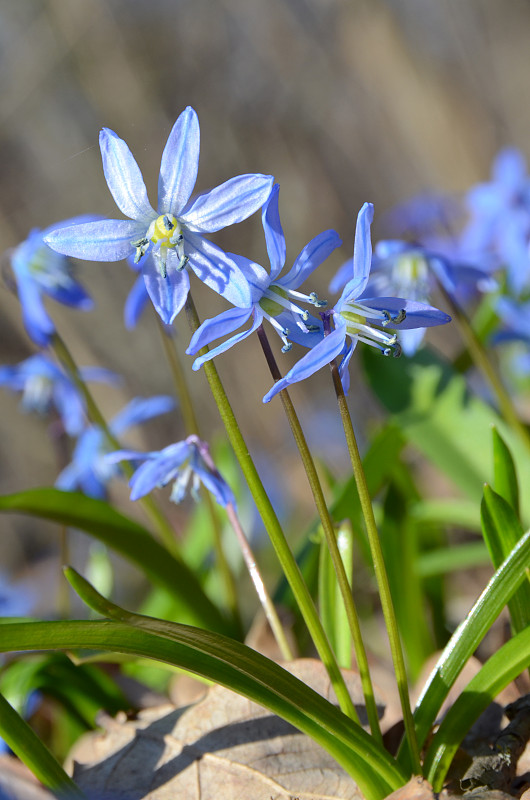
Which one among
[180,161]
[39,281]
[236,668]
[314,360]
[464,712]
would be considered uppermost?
[39,281]

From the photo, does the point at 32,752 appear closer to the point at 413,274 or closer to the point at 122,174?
the point at 122,174

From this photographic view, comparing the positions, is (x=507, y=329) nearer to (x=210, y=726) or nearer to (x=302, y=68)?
(x=210, y=726)

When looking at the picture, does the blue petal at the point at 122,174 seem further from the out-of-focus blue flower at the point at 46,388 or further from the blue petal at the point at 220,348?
the out-of-focus blue flower at the point at 46,388

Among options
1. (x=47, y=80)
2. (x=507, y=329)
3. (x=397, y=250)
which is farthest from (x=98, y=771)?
(x=47, y=80)

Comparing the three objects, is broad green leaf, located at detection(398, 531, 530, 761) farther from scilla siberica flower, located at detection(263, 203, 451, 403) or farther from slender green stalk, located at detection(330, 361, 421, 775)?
scilla siberica flower, located at detection(263, 203, 451, 403)

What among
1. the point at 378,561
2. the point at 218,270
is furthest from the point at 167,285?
the point at 378,561

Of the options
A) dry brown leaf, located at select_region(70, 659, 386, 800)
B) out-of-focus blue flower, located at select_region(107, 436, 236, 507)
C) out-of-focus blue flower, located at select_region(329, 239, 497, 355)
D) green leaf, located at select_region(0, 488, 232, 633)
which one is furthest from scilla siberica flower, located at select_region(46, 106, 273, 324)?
out-of-focus blue flower, located at select_region(329, 239, 497, 355)

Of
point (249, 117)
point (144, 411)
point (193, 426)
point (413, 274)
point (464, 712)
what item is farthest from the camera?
point (249, 117)
